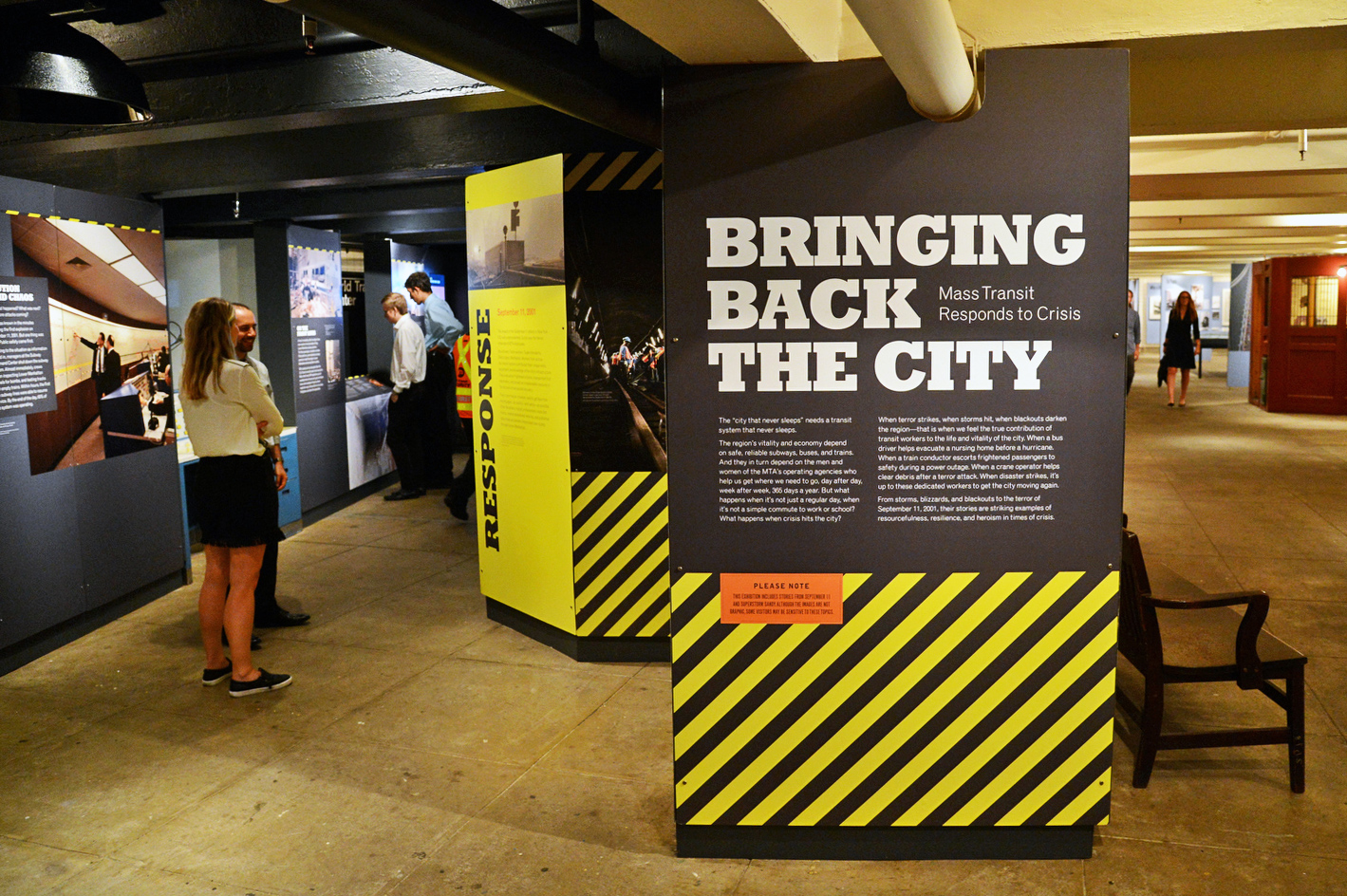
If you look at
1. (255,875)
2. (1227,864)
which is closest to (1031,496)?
(1227,864)

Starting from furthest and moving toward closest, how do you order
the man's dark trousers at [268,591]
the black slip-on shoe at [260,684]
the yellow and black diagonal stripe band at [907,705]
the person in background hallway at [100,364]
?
the man's dark trousers at [268,591] < the person in background hallway at [100,364] < the black slip-on shoe at [260,684] < the yellow and black diagonal stripe band at [907,705]

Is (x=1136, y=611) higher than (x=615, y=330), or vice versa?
(x=615, y=330)

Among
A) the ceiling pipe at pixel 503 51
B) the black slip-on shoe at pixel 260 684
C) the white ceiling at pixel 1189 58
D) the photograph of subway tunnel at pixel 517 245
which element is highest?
the white ceiling at pixel 1189 58

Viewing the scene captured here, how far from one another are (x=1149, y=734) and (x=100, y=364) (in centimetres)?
537

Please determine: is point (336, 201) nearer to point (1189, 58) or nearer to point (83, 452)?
point (83, 452)

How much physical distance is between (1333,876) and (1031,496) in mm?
1441

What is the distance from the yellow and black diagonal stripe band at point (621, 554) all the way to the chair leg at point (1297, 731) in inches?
102

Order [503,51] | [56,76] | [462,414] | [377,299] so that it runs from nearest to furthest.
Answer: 1. [503,51]
2. [56,76]
3. [462,414]
4. [377,299]

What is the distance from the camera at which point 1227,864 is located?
305 cm

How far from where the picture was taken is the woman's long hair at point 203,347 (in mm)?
4352

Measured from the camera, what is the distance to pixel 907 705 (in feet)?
10.0

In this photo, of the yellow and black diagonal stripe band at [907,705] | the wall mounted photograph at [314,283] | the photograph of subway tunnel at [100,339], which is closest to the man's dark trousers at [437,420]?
the wall mounted photograph at [314,283]

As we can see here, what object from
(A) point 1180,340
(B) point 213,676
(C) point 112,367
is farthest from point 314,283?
(A) point 1180,340

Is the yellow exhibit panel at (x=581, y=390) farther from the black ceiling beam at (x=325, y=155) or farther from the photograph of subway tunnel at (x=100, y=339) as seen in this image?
the photograph of subway tunnel at (x=100, y=339)
